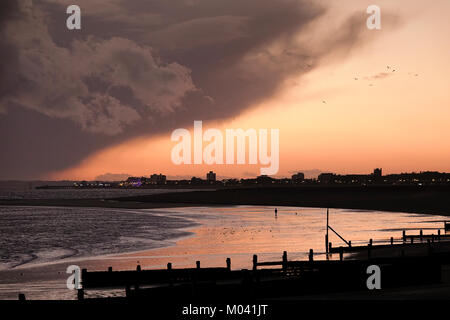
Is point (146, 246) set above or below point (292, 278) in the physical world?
below

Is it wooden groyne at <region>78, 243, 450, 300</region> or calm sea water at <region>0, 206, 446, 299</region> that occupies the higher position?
wooden groyne at <region>78, 243, 450, 300</region>

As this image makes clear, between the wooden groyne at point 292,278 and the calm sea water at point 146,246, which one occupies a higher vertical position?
the wooden groyne at point 292,278

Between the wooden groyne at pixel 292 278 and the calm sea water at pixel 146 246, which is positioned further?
the calm sea water at pixel 146 246

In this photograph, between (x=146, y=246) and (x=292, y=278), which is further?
(x=146, y=246)

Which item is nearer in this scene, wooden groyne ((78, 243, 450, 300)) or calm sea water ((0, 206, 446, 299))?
wooden groyne ((78, 243, 450, 300))

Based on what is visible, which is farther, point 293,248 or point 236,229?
point 236,229

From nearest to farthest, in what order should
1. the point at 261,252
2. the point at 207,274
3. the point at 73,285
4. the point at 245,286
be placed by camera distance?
the point at 245,286, the point at 207,274, the point at 73,285, the point at 261,252
